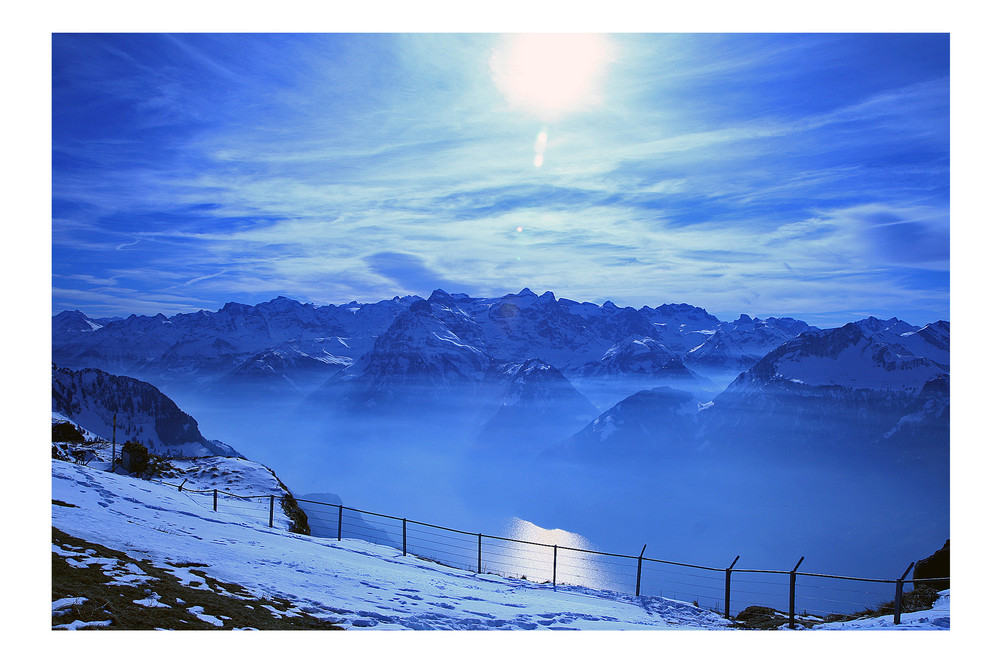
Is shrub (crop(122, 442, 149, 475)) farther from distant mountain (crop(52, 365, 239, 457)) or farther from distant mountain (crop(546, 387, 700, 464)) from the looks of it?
distant mountain (crop(546, 387, 700, 464))

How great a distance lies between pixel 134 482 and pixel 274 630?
7140 mm

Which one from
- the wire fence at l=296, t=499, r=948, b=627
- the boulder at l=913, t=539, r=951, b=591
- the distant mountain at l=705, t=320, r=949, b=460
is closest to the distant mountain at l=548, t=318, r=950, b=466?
the distant mountain at l=705, t=320, r=949, b=460

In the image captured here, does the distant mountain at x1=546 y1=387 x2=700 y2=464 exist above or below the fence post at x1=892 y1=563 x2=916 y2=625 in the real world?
below

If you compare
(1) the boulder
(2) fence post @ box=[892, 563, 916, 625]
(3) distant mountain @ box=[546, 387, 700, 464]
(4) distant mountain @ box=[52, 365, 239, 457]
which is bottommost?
(3) distant mountain @ box=[546, 387, 700, 464]

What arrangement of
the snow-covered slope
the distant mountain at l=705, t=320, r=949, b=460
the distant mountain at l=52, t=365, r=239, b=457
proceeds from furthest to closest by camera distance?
the distant mountain at l=52, t=365, r=239, b=457 < the distant mountain at l=705, t=320, r=949, b=460 < the snow-covered slope

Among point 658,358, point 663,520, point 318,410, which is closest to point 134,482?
point 663,520

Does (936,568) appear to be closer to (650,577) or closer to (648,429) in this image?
(650,577)

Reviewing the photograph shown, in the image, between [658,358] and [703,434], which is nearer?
→ [703,434]

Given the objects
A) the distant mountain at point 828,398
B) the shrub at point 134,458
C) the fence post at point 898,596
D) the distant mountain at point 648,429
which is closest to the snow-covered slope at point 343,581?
the fence post at point 898,596

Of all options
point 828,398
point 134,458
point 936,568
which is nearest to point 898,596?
point 936,568

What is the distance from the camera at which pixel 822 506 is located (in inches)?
3676

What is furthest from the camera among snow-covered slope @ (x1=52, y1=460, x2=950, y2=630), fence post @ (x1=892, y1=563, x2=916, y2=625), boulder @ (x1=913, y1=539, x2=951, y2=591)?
boulder @ (x1=913, y1=539, x2=951, y2=591)

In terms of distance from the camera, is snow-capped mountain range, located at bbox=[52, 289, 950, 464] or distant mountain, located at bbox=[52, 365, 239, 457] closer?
snow-capped mountain range, located at bbox=[52, 289, 950, 464]
